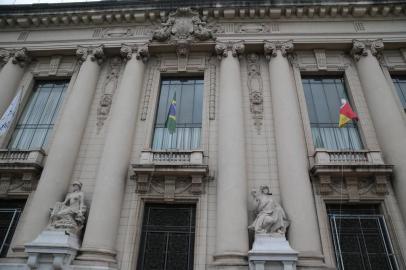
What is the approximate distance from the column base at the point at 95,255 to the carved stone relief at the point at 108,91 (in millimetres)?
4945

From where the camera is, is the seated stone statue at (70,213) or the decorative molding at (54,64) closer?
the seated stone statue at (70,213)

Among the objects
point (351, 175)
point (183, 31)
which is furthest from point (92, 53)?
point (351, 175)

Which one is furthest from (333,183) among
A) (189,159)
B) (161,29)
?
(161,29)

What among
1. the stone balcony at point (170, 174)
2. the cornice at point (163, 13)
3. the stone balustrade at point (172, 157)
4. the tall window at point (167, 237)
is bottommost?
the tall window at point (167, 237)

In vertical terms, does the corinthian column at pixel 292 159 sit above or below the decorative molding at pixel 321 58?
below

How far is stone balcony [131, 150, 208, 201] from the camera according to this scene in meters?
10.1

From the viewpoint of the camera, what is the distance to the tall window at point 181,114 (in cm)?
1178

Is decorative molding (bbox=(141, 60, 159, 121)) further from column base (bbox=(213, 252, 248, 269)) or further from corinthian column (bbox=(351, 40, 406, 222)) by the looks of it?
corinthian column (bbox=(351, 40, 406, 222))

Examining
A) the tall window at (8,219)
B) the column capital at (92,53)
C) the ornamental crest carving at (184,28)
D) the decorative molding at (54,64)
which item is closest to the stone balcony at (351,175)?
the ornamental crest carving at (184,28)

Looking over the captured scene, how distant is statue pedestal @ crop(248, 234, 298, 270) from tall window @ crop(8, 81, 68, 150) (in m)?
9.65

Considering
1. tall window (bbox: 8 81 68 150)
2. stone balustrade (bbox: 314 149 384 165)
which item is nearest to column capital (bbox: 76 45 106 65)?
tall window (bbox: 8 81 68 150)

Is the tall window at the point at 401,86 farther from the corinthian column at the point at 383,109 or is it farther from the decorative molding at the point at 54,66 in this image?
the decorative molding at the point at 54,66

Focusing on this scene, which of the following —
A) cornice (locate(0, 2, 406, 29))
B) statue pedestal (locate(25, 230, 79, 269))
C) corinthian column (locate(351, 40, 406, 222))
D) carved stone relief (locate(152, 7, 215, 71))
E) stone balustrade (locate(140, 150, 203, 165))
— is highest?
cornice (locate(0, 2, 406, 29))

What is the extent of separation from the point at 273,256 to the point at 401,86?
33.2ft
